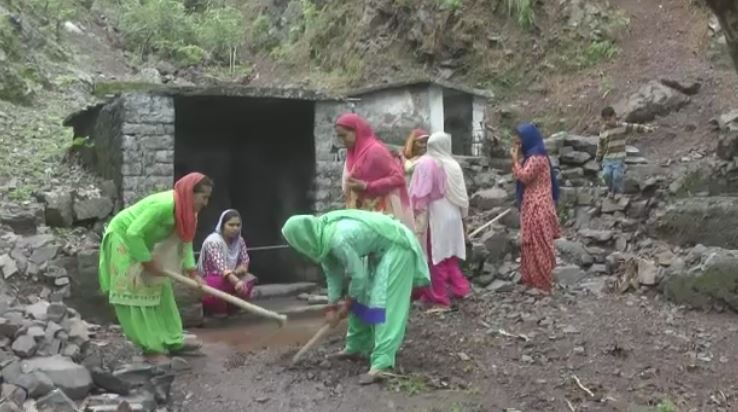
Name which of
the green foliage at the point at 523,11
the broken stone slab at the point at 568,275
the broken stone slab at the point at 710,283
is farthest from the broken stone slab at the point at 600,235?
the green foliage at the point at 523,11

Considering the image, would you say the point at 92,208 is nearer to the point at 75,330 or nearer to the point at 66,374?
the point at 75,330

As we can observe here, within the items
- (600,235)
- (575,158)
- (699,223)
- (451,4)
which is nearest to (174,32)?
(451,4)

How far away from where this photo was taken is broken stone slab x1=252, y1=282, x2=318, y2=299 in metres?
8.88

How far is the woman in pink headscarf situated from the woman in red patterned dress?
1.27m

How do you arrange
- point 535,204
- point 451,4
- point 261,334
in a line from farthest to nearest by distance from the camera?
point 451,4, point 535,204, point 261,334

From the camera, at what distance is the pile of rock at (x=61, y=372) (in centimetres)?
404

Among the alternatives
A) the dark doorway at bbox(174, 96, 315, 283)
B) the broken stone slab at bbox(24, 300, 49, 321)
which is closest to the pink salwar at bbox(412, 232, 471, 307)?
the dark doorway at bbox(174, 96, 315, 283)

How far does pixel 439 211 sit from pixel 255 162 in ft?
15.0

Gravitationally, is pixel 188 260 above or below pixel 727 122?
below

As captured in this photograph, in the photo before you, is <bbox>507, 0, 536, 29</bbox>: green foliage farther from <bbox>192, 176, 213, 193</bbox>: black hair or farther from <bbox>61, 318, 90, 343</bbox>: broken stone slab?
<bbox>61, 318, 90, 343</bbox>: broken stone slab

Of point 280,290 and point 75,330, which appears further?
point 280,290

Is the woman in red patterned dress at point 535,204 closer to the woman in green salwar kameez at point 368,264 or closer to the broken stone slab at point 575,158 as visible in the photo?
the woman in green salwar kameez at point 368,264

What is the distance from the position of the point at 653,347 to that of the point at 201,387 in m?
3.20

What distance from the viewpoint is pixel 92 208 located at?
847cm
